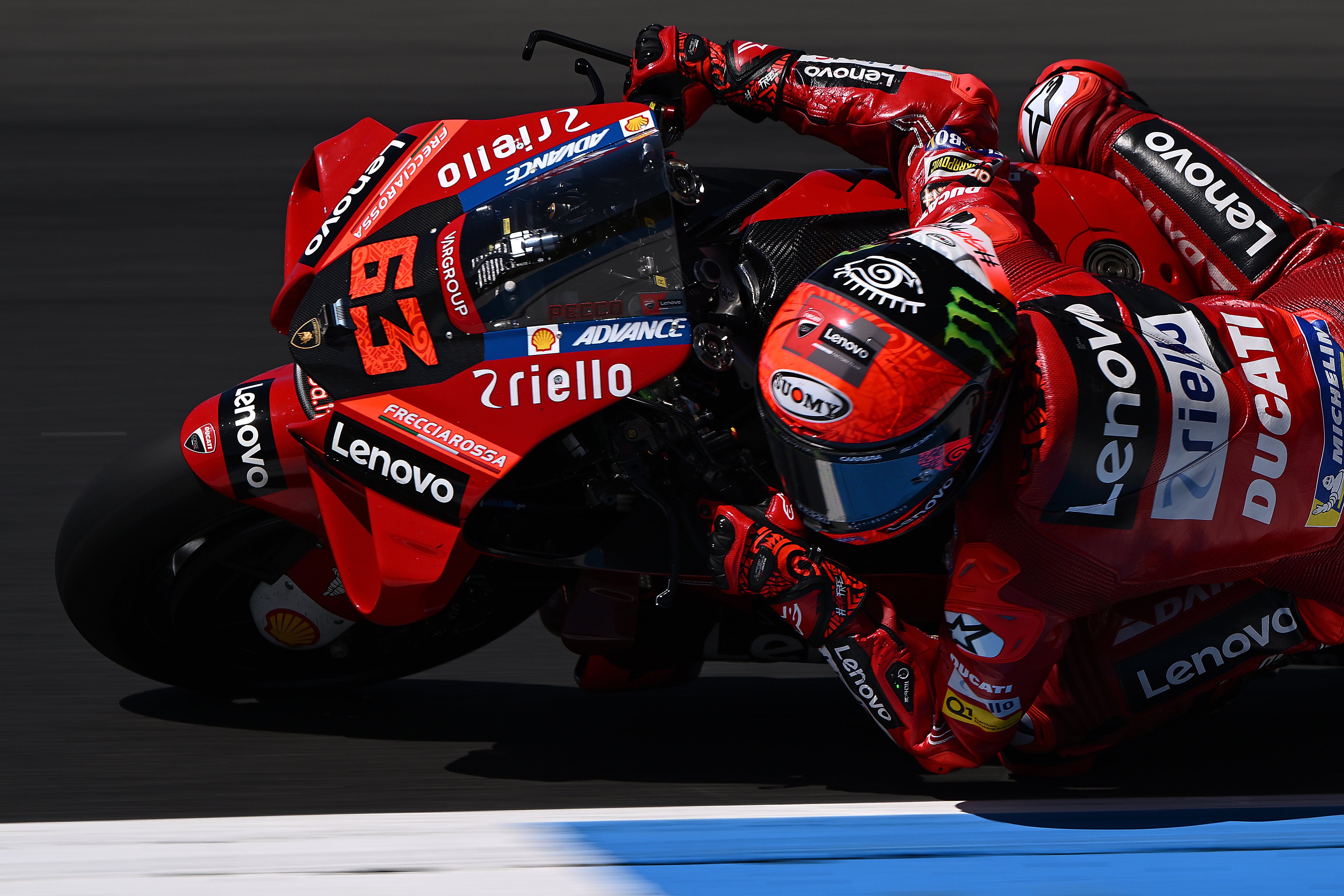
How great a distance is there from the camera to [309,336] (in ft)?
9.64

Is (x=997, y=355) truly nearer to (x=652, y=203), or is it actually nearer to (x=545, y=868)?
(x=652, y=203)

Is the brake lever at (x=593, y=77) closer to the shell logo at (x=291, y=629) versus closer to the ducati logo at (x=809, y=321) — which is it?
the ducati logo at (x=809, y=321)

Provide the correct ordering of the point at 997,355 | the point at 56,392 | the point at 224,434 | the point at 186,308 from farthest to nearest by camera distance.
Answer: the point at 186,308 < the point at 56,392 < the point at 224,434 < the point at 997,355

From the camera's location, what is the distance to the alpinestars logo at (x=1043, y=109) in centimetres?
360

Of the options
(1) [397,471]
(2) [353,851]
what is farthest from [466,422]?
(2) [353,851]

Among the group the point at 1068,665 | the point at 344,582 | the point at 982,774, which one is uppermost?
the point at 344,582

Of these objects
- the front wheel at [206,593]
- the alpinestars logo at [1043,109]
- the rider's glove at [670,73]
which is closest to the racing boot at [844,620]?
the front wheel at [206,593]

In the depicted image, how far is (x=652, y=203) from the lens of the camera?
292cm

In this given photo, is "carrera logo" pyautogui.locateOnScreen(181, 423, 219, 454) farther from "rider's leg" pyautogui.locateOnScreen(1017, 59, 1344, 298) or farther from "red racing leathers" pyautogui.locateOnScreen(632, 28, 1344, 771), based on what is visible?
"rider's leg" pyautogui.locateOnScreen(1017, 59, 1344, 298)

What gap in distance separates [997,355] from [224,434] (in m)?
1.54

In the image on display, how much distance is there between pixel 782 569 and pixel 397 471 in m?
0.73

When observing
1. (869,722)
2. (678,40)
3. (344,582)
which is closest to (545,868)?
(344,582)

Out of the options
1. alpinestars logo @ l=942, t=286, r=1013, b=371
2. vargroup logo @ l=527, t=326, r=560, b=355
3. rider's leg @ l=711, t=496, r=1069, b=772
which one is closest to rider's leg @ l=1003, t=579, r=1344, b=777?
rider's leg @ l=711, t=496, r=1069, b=772

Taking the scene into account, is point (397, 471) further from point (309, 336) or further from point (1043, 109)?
point (1043, 109)
